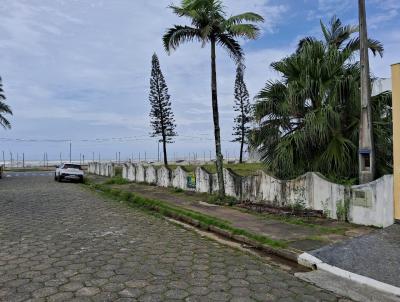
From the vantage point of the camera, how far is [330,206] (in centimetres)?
878

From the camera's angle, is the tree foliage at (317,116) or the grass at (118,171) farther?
the grass at (118,171)

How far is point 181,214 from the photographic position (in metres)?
10.2

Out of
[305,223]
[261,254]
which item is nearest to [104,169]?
[305,223]

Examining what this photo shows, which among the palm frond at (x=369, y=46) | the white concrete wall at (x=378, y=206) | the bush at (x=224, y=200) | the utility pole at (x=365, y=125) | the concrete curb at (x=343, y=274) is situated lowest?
the concrete curb at (x=343, y=274)

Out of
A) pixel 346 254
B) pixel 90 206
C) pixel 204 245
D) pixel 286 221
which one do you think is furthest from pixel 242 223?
pixel 90 206

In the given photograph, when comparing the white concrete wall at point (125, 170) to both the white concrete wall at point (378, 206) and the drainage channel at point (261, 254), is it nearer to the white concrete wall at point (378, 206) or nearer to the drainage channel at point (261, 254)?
the drainage channel at point (261, 254)

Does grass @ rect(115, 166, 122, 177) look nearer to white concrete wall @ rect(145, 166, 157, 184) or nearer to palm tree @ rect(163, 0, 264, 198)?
white concrete wall @ rect(145, 166, 157, 184)

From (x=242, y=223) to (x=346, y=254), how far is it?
3036 millimetres

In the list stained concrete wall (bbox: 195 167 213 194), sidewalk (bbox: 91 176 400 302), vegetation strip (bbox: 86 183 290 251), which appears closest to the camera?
sidewalk (bbox: 91 176 400 302)

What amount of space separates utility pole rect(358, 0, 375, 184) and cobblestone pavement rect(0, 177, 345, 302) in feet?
12.6

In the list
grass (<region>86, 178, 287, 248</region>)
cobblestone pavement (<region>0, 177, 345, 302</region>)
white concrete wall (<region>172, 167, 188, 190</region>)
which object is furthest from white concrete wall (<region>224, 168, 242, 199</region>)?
cobblestone pavement (<region>0, 177, 345, 302</region>)

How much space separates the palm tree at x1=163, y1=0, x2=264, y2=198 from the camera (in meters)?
11.4

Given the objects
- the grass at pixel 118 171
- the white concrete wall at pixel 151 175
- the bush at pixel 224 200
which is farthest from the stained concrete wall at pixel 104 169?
the bush at pixel 224 200

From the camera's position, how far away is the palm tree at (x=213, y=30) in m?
11.4
